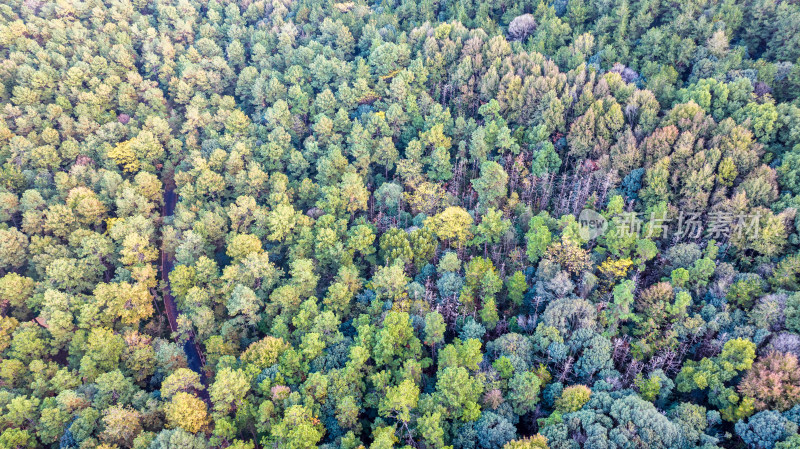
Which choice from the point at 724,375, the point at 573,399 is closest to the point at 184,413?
the point at 573,399

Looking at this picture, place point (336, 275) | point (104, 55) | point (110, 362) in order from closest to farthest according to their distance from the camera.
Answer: point (110, 362)
point (336, 275)
point (104, 55)

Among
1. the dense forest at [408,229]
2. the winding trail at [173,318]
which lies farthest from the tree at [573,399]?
the winding trail at [173,318]

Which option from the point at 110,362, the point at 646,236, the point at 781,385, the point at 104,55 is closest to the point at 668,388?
the point at 781,385

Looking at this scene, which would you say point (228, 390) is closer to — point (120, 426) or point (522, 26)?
point (120, 426)

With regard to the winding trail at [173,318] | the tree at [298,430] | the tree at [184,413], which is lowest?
the winding trail at [173,318]

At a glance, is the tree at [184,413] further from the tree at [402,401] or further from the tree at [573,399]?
the tree at [573,399]

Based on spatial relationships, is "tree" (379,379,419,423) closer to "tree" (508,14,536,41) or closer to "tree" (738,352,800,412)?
"tree" (738,352,800,412)

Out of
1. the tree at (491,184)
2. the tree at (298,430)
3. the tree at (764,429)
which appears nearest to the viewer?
the tree at (764,429)

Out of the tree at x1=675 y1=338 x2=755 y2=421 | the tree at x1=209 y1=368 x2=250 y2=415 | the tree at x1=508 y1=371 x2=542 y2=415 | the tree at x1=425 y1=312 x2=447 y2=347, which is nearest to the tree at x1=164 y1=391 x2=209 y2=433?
the tree at x1=209 y1=368 x2=250 y2=415

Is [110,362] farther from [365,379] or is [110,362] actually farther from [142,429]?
[365,379]
